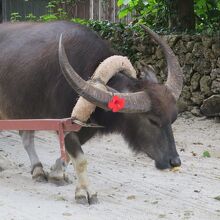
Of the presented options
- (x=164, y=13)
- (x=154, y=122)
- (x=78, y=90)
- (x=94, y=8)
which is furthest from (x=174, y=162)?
(x=94, y=8)

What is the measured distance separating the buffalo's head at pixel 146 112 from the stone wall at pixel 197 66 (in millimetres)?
3731

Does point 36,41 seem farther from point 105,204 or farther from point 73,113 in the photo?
point 105,204

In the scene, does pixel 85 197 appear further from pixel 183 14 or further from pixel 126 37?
pixel 126 37

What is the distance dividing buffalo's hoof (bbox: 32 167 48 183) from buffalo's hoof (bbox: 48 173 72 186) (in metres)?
0.09

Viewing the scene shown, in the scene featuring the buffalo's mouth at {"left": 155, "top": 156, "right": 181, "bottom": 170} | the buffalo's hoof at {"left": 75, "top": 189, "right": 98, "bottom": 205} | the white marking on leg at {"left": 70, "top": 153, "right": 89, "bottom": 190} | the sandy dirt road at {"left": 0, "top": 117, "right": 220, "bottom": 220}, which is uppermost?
the buffalo's mouth at {"left": 155, "top": 156, "right": 181, "bottom": 170}

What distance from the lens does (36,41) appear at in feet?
16.2

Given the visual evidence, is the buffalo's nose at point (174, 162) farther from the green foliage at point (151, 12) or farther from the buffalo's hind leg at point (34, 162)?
the green foliage at point (151, 12)

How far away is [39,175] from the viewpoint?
209 inches

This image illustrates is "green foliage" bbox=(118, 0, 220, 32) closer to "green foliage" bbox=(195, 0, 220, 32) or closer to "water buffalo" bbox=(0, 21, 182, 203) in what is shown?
"green foliage" bbox=(195, 0, 220, 32)

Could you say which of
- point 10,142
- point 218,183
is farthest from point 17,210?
point 10,142

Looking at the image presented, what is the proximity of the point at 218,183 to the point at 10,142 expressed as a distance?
310 centimetres

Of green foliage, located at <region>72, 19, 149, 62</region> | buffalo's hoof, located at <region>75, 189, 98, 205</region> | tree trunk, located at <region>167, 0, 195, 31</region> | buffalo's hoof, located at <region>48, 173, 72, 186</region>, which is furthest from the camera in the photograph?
green foliage, located at <region>72, 19, 149, 62</region>

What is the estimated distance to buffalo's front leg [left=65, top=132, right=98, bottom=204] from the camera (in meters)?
4.51

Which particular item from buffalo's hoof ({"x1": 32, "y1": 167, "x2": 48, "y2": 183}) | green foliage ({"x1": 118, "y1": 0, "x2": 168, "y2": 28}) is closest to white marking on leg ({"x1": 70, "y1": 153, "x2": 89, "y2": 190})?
buffalo's hoof ({"x1": 32, "y1": 167, "x2": 48, "y2": 183})
